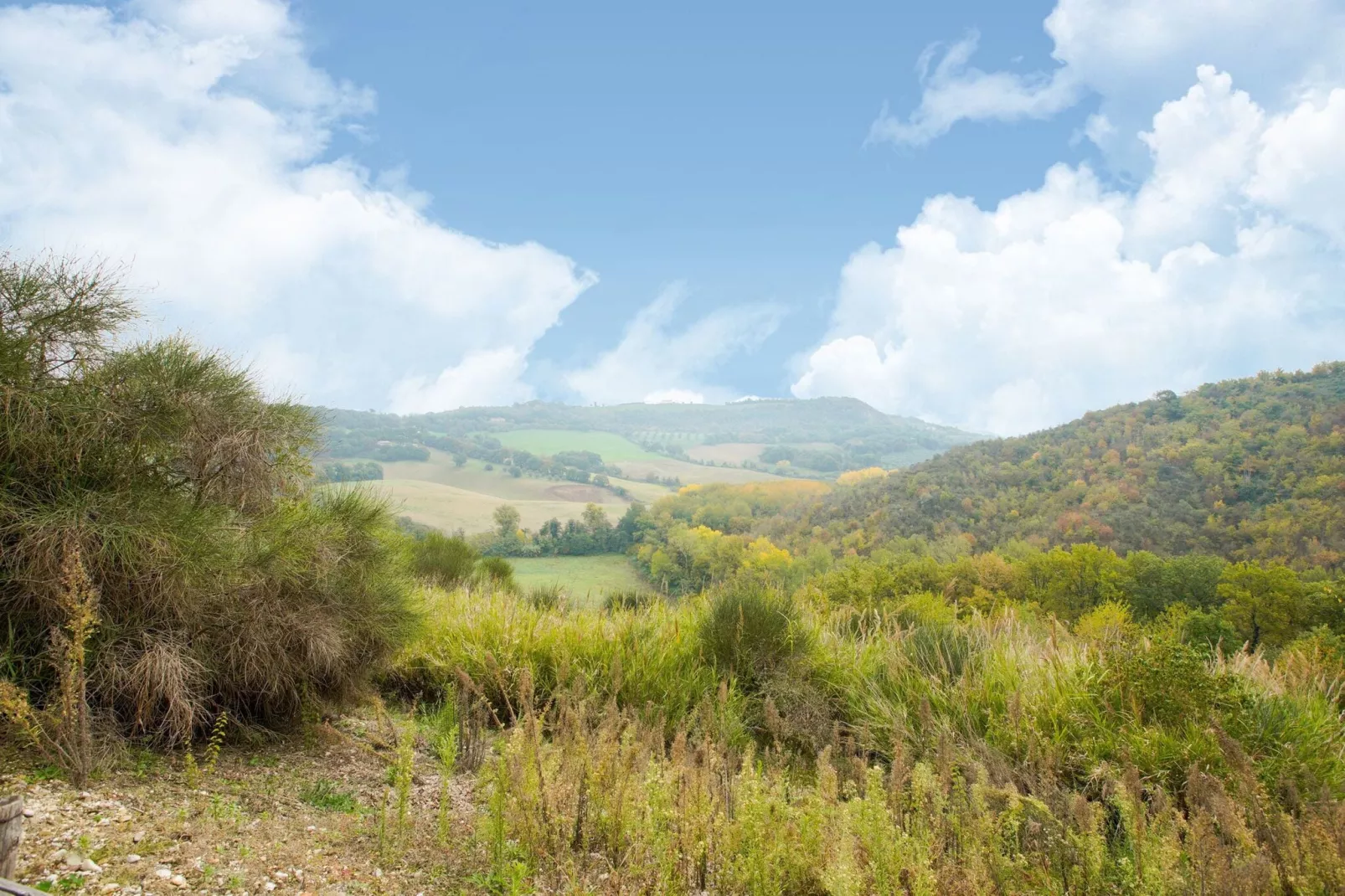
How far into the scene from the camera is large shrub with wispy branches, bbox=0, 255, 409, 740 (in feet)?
12.2

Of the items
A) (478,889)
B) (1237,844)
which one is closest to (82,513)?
(478,889)

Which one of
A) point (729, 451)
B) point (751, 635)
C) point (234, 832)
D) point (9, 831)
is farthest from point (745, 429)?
point (9, 831)

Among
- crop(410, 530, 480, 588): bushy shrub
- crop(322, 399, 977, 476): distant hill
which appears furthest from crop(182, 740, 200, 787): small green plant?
crop(322, 399, 977, 476): distant hill

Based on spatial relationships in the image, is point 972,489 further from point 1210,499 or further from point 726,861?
point 726,861

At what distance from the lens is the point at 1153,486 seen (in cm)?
4975

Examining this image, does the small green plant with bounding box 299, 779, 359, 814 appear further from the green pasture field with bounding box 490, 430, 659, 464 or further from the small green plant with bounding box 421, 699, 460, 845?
the green pasture field with bounding box 490, 430, 659, 464

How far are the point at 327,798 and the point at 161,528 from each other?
1.84 metres

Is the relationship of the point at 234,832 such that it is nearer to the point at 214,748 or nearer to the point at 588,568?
the point at 214,748

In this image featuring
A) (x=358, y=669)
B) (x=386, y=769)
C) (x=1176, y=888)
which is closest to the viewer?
(x=1176, y=888)

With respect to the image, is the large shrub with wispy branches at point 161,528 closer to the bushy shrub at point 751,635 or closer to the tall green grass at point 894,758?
the tall green grass at point 894,758

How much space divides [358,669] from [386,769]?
1331 mm

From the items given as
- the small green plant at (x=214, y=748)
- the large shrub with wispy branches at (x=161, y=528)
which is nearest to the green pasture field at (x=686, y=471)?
the large shrub with wispy branches at (x=161, y=528)

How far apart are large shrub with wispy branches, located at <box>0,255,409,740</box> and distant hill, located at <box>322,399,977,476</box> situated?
70639 millimetres

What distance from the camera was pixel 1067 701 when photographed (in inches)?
191
